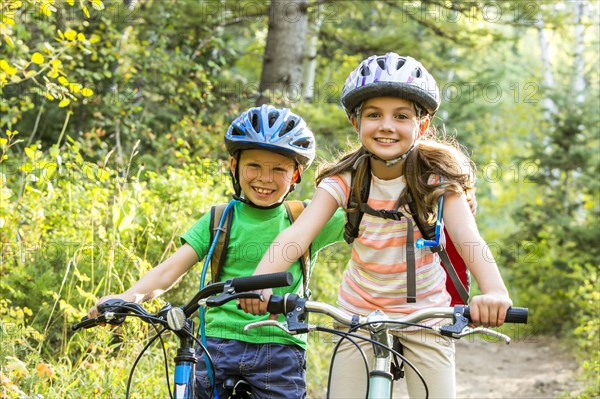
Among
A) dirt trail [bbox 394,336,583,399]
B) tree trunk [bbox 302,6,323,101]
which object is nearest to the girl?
dirt trail [bbox 394,336,583,399]

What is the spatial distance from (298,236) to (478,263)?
0.76 m

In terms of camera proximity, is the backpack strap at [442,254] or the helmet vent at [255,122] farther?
the helmet vent at [255,122]

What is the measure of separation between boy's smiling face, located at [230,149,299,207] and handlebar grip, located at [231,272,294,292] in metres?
1.25

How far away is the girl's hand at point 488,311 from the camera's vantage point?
2797 mm

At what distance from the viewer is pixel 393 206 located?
371 cm

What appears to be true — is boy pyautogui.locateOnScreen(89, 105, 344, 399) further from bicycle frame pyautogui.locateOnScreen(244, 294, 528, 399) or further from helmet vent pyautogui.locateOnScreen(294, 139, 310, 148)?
bicycle frame pyautogui.locateOnScreen(244, 294, 528, 399)

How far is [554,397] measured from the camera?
8672 millimetres

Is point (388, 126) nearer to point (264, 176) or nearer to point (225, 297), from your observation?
point (264, 176)

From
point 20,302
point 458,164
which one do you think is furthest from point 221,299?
point 20,302

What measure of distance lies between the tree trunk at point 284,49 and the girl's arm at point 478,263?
24.0 ft

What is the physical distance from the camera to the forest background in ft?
17.8

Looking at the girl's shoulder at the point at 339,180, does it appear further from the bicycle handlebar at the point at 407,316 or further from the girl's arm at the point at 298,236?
the bicycle handlebar at the point at 407,316

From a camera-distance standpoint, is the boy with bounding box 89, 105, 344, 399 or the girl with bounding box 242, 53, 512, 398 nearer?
the girl with bounding box 242, 53, 512, 398

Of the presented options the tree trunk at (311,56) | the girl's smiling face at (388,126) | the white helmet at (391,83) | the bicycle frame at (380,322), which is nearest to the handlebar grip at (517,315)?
Answer: the bicycle frame at (380,322)
